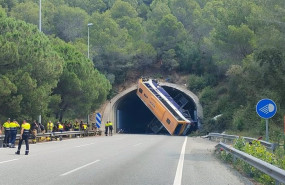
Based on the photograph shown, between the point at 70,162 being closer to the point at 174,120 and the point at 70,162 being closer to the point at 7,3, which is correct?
the point at 174,120

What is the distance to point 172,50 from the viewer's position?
199 feet

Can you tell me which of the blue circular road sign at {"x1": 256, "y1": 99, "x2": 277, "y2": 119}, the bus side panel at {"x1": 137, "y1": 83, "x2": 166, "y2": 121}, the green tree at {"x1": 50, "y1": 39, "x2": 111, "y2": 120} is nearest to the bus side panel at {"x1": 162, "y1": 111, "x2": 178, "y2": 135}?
the bus side panel at {"x1": 137, "y1": 83, "x2": 166, "y2": 121}

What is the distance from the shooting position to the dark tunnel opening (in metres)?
57.0

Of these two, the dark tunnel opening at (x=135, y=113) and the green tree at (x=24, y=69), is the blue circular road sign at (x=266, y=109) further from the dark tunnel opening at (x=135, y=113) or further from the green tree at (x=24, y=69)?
the dark tunnel opening at (x=135, y=113)

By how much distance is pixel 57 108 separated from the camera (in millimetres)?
39406

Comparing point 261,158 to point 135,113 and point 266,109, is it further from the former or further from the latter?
point 135,113

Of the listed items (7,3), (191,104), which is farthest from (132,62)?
(7,3)

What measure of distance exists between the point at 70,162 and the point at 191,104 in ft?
145

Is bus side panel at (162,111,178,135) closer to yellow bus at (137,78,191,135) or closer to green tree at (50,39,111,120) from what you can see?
yellow bus at (137,78,191,135)

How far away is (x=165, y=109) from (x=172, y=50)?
54.1 feet

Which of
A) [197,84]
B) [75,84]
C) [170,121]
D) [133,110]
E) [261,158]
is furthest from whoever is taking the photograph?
[133,110]

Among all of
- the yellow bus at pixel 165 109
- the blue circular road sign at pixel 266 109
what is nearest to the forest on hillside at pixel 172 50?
the yellow bus at pixel 165 109

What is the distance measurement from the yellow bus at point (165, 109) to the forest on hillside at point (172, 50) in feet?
12.9

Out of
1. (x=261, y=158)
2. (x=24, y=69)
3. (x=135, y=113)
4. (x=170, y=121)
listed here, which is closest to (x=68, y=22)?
(x=135, y=113)
